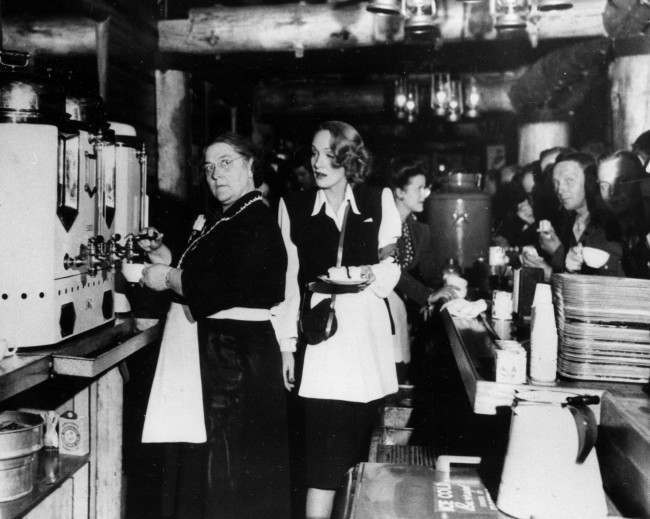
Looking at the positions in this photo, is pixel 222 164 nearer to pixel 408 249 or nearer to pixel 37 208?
pixel 37 208

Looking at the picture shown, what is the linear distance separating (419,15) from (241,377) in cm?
269

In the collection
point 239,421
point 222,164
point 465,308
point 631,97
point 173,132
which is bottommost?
point 239,421

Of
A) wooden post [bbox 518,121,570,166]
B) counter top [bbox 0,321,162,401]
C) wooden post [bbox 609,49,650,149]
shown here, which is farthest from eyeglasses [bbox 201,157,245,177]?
wooden post [bbox 518,121,570,166]

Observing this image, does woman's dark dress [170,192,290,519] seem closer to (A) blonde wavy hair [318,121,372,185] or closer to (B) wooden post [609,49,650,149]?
(A) blonde wavy hair [318,121,372,185]

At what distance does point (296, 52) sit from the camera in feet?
16.3

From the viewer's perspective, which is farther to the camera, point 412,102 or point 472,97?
point 412,102

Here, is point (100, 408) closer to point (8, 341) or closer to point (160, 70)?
point (8, 341)

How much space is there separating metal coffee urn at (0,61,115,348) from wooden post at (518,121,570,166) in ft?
21.7

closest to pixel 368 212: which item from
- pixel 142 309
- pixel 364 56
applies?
pixel 142 309

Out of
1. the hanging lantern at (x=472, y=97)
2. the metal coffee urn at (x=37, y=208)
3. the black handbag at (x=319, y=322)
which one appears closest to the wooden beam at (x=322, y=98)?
the hanging lantern at (x=472, y=97)

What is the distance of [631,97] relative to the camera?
458cm

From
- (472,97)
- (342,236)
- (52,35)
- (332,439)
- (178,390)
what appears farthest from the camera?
(472,97)

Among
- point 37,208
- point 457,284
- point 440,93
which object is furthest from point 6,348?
point 440,93

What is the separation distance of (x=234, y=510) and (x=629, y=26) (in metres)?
3.70
